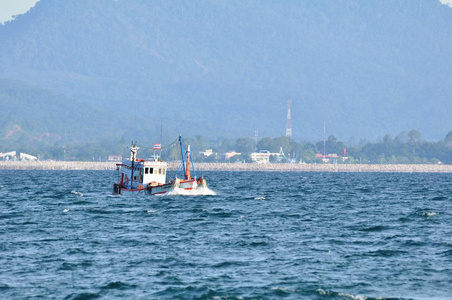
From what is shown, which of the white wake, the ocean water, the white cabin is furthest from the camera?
the white wake

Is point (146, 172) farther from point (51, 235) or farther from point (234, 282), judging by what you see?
point (234, 282)

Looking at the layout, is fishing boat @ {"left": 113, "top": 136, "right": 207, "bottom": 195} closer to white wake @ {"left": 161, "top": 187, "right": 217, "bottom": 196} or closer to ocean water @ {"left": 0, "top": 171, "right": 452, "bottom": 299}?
white wake @ {"left": 161, "top": 187, "right": 217, "bottom": 196}

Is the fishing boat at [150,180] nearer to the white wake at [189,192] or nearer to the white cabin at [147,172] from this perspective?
the white cabin at [147,172]

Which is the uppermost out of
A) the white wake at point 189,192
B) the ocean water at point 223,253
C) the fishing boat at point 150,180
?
the fishing boat at point 150,180

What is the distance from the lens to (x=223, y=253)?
53.3 metres

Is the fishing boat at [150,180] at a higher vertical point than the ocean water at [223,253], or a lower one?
higher

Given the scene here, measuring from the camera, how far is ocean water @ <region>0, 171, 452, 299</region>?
4284 centimetres

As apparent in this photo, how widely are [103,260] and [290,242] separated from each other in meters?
14.0

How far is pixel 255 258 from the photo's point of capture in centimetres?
5116

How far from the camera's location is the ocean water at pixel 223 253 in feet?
141

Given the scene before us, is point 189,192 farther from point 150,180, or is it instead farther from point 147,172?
point 147,172

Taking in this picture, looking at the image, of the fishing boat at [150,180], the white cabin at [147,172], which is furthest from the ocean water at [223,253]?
the white cabin at [147,172]

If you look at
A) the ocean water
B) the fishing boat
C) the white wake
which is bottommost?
the ocean water

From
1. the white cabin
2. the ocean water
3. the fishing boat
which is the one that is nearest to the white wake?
the fishing boat
